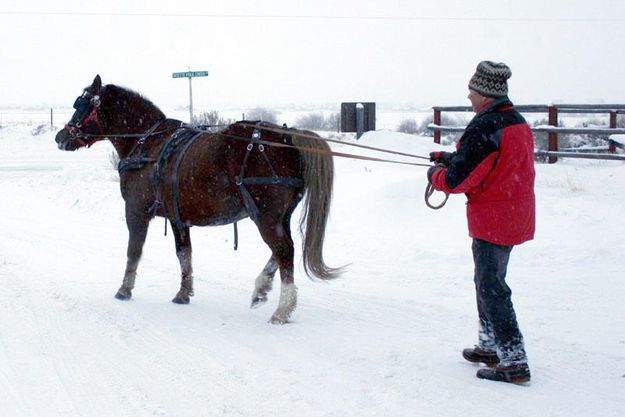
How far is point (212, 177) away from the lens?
634cm

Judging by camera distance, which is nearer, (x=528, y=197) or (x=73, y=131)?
(x=528, y=197)

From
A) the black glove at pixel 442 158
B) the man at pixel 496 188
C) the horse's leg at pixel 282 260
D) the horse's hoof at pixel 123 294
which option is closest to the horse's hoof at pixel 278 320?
the horse's leg at pixel 282 260

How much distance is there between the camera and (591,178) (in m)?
11.1

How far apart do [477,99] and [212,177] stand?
2.75 meters

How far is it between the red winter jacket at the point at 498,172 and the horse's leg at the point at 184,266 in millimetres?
3363

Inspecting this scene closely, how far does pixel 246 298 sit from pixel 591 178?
673 centimetres

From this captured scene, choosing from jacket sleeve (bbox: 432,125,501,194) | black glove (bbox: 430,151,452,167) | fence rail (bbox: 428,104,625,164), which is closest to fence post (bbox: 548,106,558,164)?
fence rail (bbox: 428,104,625,164)

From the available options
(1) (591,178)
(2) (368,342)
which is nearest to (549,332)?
(2) (368,342)

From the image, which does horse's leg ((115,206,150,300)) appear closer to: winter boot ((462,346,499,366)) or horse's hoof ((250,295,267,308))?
horse's hoof ((250,295,267,308))

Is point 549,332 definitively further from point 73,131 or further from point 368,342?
point 73,131

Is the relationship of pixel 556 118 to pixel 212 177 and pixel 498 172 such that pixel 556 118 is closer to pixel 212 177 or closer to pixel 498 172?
pixel 212 177

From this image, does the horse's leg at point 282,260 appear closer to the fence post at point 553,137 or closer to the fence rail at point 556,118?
the fence rail at point 556,118

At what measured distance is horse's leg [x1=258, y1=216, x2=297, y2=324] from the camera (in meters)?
6.06

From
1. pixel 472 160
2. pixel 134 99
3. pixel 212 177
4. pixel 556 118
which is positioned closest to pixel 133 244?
pixel 212 177
